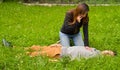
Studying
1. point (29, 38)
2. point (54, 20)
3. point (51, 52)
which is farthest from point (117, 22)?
point (51, 52)

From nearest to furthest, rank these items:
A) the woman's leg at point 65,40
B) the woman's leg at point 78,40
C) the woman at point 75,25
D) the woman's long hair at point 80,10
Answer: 1. the woman's long hair at point 80,10
2. the woman at point 75,25
3. the woman's leg at point 65,40
4. the woman's leg at point 78,40

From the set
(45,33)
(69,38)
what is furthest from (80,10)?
(45,33)

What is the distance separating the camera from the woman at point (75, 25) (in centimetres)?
909

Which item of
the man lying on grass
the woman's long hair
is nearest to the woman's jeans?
the woman's long hair

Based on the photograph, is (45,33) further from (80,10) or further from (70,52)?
(70,52)

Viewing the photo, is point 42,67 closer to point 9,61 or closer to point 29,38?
point 9,61

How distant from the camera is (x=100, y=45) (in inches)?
399

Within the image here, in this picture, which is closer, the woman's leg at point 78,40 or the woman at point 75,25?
the woman at point 75,25

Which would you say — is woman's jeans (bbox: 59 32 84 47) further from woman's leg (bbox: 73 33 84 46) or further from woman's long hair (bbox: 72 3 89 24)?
woman's long hair (bbox: 72 3 89 24)

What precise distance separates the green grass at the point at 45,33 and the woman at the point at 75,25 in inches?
22.5

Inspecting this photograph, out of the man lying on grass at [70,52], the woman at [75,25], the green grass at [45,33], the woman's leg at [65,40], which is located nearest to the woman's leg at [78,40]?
the woman at [75,25]

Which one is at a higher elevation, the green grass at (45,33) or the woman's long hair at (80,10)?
the woman's long hair at (80,10)

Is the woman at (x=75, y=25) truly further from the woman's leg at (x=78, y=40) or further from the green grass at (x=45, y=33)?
the green grass at (x=45, y=33)

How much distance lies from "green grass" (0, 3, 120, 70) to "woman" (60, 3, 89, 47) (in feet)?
1.87
